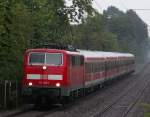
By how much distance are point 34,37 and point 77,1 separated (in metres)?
10.9

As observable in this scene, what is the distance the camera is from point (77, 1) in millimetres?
43562

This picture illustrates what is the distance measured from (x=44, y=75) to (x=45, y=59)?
76 centimetres

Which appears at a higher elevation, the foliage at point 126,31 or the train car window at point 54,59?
the foliage at point 126,31

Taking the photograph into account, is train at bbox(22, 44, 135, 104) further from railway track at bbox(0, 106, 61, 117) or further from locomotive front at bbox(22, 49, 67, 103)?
railway track at bbox(0, 106, 61, 117)

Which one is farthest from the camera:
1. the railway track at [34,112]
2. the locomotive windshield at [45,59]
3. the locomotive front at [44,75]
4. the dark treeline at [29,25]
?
the dark treeline at [29,25]

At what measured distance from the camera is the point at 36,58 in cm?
2609

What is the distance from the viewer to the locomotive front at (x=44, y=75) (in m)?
25.6

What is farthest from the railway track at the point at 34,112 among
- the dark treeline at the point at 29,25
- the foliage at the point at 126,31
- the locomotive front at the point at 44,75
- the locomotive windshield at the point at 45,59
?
the foliage at the point at 126,31

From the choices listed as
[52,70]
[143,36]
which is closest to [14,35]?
[52,70]

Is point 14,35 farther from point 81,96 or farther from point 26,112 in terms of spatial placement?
point 81,96

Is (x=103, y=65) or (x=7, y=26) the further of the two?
(x=103, y=65)

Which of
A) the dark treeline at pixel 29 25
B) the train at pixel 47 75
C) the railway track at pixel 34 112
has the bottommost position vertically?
the railway track at pixel 34 112

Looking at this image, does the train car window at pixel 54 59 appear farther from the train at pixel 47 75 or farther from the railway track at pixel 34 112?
the railway track at pixel 34 112

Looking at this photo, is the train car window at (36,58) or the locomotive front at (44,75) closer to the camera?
the locomotive front at (44,75)
